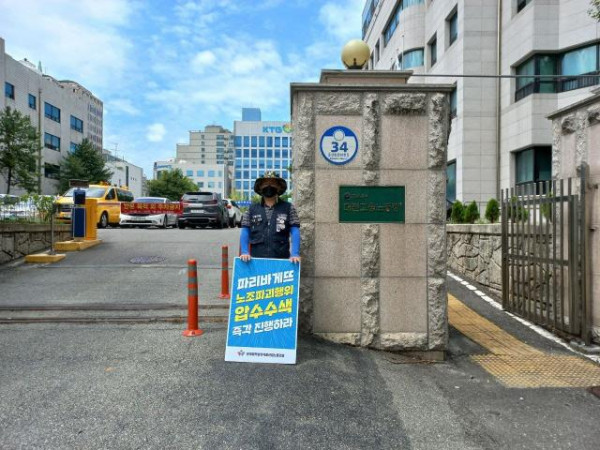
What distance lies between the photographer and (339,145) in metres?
5.09

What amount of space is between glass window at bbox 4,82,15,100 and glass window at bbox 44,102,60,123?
5884 mm

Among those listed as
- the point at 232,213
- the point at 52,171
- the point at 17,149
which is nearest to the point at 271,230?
the point at 232,213

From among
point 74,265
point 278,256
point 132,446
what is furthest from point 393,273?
point 74,265

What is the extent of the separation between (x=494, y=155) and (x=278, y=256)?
22.6 metres

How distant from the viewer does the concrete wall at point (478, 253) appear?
8.84 m

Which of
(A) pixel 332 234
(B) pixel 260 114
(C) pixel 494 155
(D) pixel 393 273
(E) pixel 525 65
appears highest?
(B) pixel 260 114

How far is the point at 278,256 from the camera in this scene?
4.90m

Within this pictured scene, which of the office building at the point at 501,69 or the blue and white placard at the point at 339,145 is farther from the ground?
the office building at the point at 501,69

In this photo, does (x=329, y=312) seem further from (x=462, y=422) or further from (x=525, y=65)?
(x=525, y=65)

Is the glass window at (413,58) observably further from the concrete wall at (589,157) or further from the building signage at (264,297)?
the building signage at (264,297)

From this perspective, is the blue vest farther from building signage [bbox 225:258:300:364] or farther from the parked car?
the parked car

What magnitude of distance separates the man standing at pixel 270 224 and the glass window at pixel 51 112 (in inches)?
2075

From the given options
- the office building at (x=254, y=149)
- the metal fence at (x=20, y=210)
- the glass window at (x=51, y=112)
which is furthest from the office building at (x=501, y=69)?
the office building at (x=254, y=149)

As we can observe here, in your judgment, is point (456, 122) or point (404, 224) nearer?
point (404, 224)
